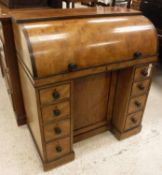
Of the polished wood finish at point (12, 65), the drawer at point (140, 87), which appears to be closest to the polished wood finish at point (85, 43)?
the drawer at point (140, 87)

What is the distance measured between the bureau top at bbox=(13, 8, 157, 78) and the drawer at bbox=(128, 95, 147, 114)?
0.37 meters

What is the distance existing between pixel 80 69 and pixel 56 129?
0.44 metres

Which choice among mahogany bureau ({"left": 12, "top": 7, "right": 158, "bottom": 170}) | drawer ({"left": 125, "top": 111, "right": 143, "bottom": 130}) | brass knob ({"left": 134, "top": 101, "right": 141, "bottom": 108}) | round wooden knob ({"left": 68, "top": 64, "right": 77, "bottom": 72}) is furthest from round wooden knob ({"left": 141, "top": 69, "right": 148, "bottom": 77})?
round wooden knob ({"left": 68, "top": 64, "right": 77, "bottom": 72})

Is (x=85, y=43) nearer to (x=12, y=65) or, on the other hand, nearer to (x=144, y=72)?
(x=144, y=72)

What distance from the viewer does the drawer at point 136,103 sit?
1.45 m

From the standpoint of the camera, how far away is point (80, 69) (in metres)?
1.04

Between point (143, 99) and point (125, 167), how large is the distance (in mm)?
561

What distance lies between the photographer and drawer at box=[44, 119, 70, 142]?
117 cm

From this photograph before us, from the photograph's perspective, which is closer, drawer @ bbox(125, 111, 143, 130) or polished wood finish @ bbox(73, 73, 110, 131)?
polished wood finish @ bbox(73, 73, 110, 131)

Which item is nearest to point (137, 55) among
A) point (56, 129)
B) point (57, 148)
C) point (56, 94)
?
point (56, 94)

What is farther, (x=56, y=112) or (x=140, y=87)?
(x=140, y=87)

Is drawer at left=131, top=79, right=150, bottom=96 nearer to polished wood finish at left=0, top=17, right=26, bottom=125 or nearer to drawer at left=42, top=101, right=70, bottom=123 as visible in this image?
drawer at left=42, top=101, right=70, bottom=123

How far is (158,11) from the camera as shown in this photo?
2289 millimetres

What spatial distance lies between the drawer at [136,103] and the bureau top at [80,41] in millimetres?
372
